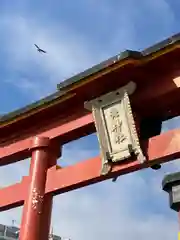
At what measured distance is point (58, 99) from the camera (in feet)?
18.5

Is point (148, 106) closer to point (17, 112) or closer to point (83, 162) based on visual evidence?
point (83, 162)

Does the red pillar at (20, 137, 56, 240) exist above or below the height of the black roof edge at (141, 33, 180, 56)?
below

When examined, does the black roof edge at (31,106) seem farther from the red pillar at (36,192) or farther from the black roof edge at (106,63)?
the red pillar at (36,192)

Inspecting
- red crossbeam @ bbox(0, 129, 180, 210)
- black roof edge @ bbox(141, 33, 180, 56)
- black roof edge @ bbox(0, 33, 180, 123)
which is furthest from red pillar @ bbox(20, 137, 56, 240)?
black roof edge @ bbox(141, 33, 180, 56)

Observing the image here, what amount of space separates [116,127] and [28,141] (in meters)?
1.47

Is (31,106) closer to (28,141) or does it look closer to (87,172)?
(28,141)

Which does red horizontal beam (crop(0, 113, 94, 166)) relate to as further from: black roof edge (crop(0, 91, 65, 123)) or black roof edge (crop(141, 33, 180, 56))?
black roof edge (crop(141, 33, 180, 56))

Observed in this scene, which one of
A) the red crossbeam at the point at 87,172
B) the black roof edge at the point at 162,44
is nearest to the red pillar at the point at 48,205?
the red crossbeam at the point at 87,172

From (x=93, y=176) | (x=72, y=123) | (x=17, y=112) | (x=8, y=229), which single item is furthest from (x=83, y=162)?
(x=8, y=229)

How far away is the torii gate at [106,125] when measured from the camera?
480cm

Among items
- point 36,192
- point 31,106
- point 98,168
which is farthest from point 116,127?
point 31,106

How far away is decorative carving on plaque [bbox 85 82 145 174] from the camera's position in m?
4.85

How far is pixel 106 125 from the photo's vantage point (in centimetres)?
518

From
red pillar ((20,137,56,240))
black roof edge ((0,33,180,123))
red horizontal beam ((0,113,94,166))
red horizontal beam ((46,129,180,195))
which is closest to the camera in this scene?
red horizontal beam ((46,129,180,195))
